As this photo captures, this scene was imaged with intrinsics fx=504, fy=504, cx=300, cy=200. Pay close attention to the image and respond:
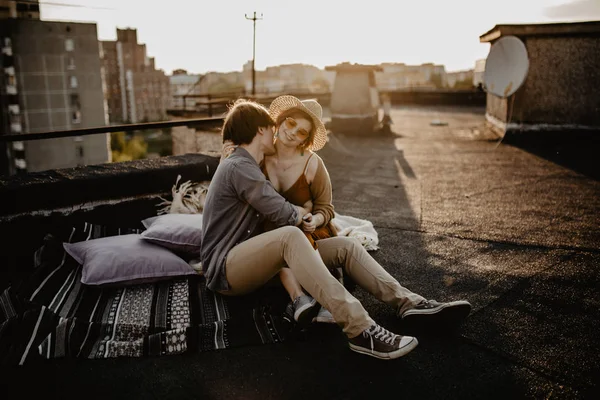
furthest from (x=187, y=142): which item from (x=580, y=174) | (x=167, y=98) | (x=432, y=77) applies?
(x=167, y=98)

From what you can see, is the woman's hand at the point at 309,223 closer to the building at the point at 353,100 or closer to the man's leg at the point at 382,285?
the man's leg at the point at 382,285

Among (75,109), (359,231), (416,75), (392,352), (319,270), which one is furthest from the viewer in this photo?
(416,75)

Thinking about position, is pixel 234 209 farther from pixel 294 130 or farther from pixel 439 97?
pixel 439 97

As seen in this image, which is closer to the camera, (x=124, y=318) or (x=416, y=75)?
(x=124, y=318)

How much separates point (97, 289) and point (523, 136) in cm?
1018

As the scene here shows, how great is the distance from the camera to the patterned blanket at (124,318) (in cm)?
275

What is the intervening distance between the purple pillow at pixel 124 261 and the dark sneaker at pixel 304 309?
0.95 meters

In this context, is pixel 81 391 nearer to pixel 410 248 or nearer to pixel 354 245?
pixel 354 245

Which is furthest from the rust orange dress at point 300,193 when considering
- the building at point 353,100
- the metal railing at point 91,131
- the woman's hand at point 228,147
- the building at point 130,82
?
the building at point 130,82

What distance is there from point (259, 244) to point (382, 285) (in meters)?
0.80

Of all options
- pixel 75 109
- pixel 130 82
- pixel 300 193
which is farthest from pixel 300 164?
pixel 130 82

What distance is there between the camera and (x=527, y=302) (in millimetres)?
3342

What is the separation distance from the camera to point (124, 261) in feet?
11.1

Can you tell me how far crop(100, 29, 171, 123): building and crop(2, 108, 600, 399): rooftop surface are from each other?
91072 millimetres
